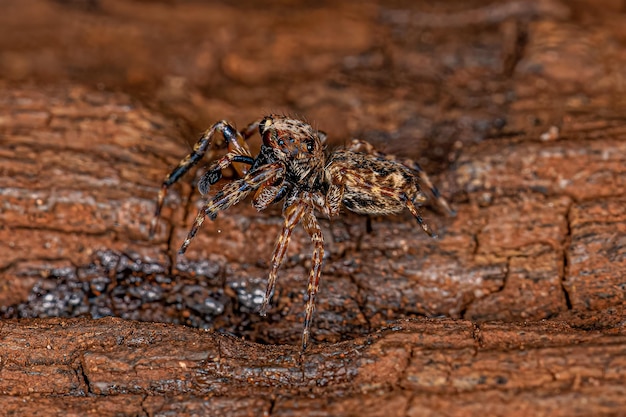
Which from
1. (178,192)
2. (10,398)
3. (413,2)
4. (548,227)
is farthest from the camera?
(413,2)

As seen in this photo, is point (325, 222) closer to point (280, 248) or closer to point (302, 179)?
point (302, 179)

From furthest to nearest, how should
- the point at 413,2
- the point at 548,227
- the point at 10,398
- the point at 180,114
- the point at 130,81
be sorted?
the point at 413,2 < the point at 130,81 < the point at 180,114 < the point at 548,227 < the point at 10,398

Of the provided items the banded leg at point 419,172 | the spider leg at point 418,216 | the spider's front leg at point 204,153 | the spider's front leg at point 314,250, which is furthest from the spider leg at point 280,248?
the banded leg at point 419,172

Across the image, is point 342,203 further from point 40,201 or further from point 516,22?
point 516,22

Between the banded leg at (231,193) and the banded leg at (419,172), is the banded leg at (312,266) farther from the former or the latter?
the banded leg at (419,172)

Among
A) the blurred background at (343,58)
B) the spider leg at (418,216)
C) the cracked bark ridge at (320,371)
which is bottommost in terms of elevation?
the cracked bark ridge at (320,371)

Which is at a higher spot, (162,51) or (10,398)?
(162,51)

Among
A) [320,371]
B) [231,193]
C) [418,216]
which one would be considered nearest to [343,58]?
[418,216]

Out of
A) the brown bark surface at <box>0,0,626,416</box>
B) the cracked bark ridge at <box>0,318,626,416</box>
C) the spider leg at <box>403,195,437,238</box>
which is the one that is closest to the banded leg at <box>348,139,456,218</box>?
the brown bark surface at <box>0,0,626,416</box>

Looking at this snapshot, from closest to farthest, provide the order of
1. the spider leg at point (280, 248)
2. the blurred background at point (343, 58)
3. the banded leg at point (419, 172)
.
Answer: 1. the spider leg at point (280, 248)
2. the banded leg at point (419, 172)
3. the blurred background at point (343, 58)

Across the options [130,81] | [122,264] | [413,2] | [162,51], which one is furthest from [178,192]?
[413,2]
